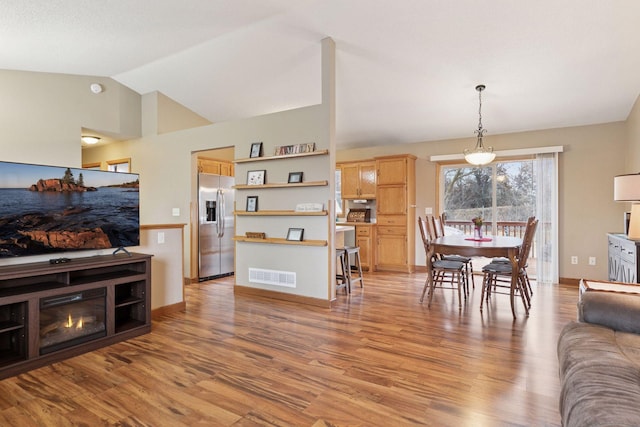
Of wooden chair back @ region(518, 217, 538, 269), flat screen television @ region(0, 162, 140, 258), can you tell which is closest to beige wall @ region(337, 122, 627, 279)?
wooden chair back @ region(518, 217, 538, 269)

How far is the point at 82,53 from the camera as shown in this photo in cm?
411

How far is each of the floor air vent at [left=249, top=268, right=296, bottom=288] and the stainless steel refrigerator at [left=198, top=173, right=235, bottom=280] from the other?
3.88 feet

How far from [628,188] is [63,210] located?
464 cm

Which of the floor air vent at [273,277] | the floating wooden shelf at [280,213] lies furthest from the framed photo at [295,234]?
the floor air vent at [273,277]

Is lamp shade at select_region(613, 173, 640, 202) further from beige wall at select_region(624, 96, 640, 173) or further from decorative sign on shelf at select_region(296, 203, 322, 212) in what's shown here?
decorative sign on shelf at select_region(296, 203, 322, 212)

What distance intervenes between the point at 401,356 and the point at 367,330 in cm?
60

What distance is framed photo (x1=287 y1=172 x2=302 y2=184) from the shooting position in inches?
165

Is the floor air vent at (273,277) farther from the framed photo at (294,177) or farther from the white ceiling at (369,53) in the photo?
the white ceiling at (369,53)

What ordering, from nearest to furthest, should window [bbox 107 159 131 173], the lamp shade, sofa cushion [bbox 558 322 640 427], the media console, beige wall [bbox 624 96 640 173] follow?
sofa cushion [bbox 558 322 640 427] → the media console → the lamp shade → beige wall [bbox 624 96 640 173] → window [bbox 107 159 131 173]

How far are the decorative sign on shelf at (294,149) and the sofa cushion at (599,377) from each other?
9.87ft

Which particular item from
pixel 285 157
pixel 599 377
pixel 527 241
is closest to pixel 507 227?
pixel 527 241

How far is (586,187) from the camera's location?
506cm

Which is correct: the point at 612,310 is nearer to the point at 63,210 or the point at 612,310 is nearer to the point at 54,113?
the point at 63,210

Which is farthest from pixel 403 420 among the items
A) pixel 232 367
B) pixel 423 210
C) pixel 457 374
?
pixel 423 210
